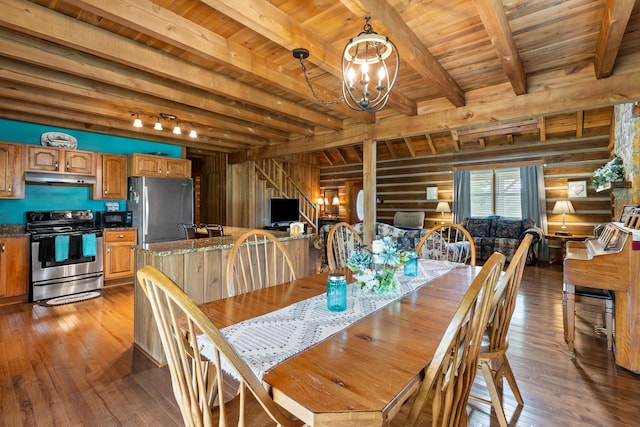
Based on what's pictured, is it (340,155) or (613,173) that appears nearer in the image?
(613,173)

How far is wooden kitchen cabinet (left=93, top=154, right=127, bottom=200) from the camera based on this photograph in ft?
15.8

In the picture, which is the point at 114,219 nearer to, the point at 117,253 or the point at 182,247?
the point at 117,253

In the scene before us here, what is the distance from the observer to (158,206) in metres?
5.19

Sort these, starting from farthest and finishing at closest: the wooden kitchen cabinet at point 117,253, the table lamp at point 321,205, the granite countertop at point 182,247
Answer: the table lamp at point 321,205, the wooden kitchen cabinet at point 117,253, the granite countertop at point 182,247

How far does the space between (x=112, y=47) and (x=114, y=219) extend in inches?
135

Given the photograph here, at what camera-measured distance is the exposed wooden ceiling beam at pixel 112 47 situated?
1938 millimetres

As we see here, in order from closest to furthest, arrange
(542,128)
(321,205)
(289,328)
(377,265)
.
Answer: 1. (289,328)
2. (377,265)
3. (542,128)
4. (321,205)

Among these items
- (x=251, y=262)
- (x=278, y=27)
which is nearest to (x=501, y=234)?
(x=251, y=262)

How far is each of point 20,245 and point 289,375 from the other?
4.79m

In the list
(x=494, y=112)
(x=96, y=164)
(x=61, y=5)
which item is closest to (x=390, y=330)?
(x=61, y=5)

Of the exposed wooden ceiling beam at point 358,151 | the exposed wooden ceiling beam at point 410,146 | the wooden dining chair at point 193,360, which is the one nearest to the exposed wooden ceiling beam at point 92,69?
the wooden dining chair at point 193,360

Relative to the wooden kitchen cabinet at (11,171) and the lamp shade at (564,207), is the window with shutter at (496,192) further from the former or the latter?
the wooden kitchen cabinet at (11,171)

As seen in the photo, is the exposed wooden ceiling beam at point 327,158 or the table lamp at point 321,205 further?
the table lamp at point 321,205

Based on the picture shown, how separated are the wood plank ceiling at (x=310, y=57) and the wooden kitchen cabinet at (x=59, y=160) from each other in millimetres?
535
